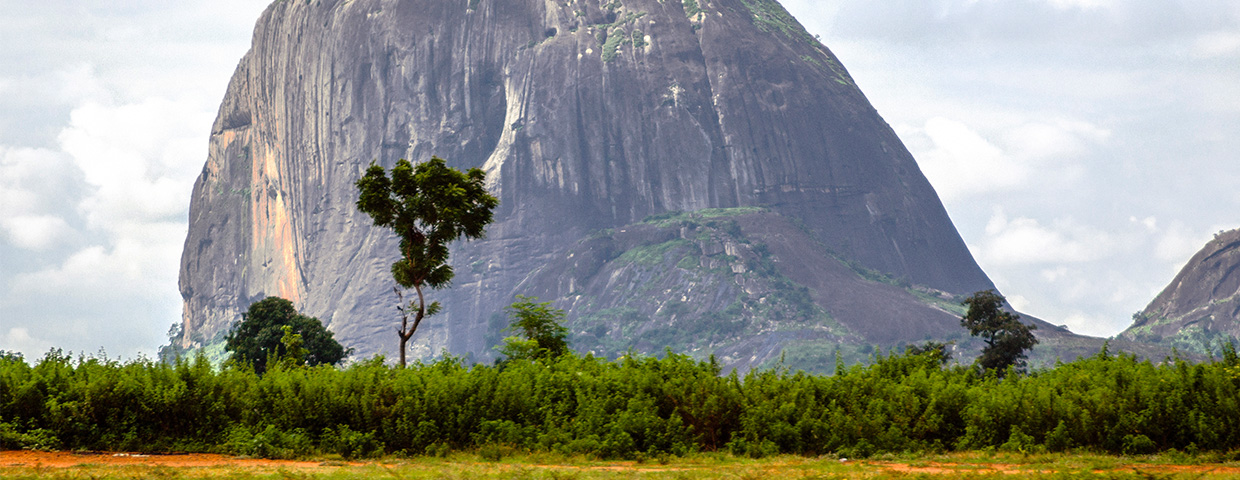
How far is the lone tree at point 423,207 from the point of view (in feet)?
125

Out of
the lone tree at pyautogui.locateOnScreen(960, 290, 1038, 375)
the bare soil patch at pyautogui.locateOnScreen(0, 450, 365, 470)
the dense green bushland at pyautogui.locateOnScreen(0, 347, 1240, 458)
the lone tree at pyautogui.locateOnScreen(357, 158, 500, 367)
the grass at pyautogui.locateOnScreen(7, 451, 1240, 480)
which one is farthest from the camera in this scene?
the lone tree at pyautogui.locateOnScreen(960, 290, 1038, 375)

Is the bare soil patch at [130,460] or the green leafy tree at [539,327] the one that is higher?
the green leafy tree at [539,327]

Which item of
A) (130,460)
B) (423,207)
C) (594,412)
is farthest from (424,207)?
(130,460)

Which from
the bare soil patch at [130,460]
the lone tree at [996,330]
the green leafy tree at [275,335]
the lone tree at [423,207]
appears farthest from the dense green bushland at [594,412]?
the lone tree at [996,330]

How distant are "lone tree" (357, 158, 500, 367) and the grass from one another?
1624 centimetres

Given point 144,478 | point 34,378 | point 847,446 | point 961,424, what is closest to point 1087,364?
point 961,424

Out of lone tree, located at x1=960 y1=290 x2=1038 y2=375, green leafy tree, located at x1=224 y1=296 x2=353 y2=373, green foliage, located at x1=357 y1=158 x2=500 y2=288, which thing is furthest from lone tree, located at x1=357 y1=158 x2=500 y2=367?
lone tree, located at x1=960 y1=290 x2=1038 y2=375

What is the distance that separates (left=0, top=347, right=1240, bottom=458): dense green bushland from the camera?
74.4 feet

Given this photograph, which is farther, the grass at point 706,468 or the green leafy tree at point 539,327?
the green leafy tree at point 539,327

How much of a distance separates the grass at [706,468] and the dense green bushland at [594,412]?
68 cm

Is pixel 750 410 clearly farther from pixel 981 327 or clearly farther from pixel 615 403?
pixel 981 327

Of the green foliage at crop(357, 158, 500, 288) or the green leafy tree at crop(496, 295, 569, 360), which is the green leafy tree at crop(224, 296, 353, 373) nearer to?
the green foliage at crop(357, 158, 500, 288)

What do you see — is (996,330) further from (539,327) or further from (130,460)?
(130,460)

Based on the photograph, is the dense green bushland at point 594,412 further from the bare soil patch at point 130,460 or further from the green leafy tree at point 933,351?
the green leafy tree at point 933,351
